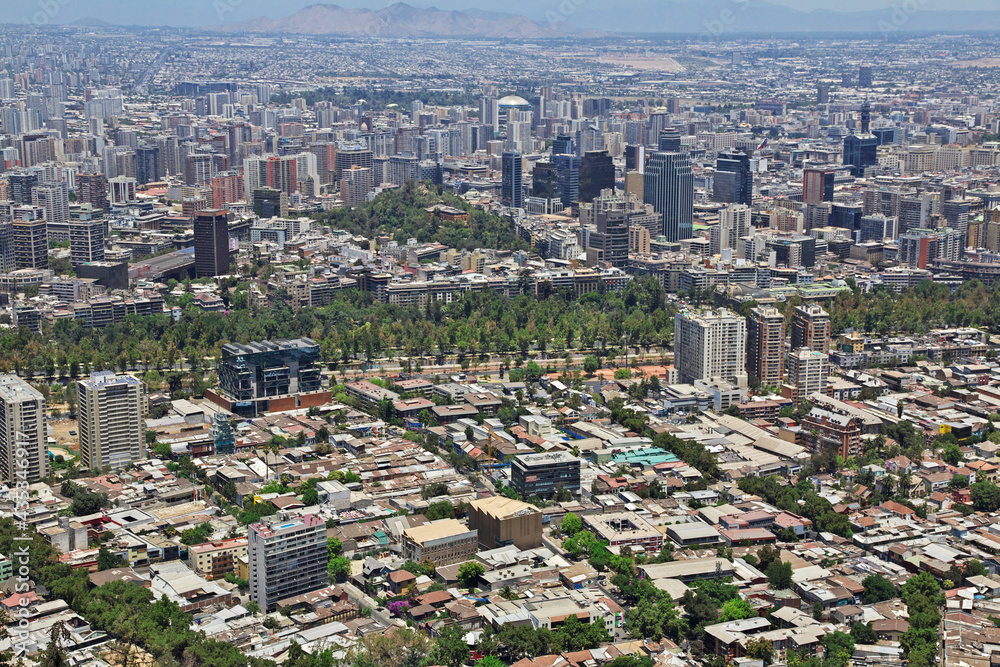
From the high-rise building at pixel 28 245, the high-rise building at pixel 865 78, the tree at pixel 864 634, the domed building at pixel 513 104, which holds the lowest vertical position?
the tree at pixel 864 634

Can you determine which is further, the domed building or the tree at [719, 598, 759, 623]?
the domed building

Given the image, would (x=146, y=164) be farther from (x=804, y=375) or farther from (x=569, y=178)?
(x=804, y=375)

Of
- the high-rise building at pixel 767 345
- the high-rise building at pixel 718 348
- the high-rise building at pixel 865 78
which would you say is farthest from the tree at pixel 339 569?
the high-rise building at pixel 865 78

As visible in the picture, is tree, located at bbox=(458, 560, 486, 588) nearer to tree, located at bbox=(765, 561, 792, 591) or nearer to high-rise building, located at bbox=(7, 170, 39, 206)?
tree, located at bbox=(765, 561, 792, 591)

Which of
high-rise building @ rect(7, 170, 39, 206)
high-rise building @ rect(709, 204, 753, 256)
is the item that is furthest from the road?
high-rise building @ rect(7, 170, 39, 206)

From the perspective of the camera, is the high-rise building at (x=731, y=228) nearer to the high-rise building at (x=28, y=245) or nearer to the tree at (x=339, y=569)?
the high-rise building at (x=28, y=245)

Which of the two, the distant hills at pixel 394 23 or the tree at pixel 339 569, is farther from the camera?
the distant hills at pixel 394 23

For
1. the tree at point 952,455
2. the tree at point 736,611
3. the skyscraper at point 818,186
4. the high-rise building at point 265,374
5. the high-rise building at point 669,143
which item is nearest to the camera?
the tree at point 736,611
